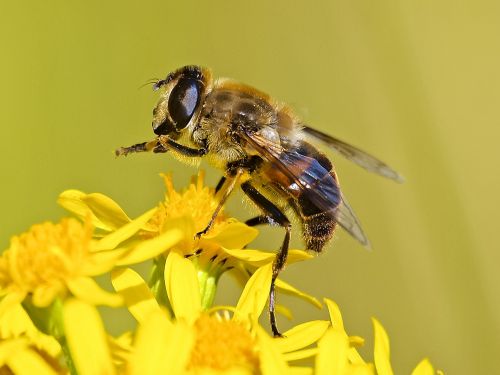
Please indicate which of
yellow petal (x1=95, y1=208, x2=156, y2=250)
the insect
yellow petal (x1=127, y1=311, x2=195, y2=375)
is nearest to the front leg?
the insect

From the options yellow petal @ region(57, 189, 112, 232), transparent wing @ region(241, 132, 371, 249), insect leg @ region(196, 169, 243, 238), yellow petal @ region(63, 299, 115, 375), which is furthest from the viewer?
transparent wing @ region(241, 132, 371, 249)

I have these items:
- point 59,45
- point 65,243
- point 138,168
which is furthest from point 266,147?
point 59,45

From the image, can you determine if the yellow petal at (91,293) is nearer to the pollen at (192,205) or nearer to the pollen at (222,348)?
the pollen at (222,348)

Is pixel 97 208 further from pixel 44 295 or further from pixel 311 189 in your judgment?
pixel 311 189

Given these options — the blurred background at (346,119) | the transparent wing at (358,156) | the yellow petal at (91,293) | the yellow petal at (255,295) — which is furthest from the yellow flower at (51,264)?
the blurred background at (346,119)

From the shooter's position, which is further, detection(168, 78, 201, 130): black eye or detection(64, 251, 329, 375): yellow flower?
detection(168, 78, 201, 130): black eye

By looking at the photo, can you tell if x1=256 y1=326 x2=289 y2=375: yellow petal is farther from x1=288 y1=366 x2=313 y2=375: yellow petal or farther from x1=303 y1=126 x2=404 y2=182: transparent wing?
x1=303 y1=126 x2=404 y2=182: transparent wing

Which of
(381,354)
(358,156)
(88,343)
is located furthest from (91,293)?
(358,156)
